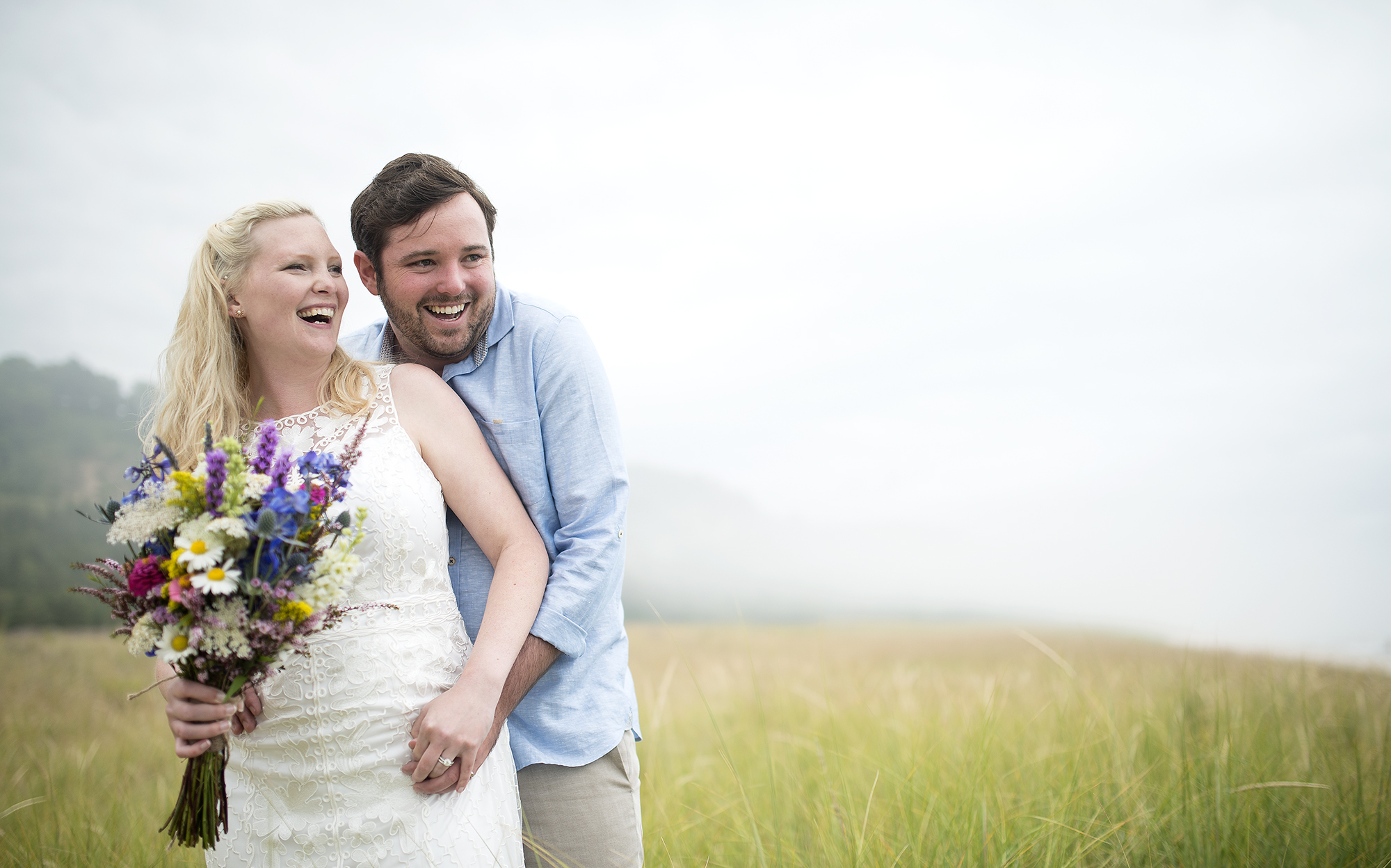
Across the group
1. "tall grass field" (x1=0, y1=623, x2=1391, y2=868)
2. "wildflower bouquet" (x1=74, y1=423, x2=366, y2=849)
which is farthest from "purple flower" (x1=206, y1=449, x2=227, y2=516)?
"tall grass field" (x1=0, y1=623, x2=1391, y2=868)

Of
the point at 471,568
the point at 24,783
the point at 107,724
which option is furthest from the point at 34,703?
the point at 471,568

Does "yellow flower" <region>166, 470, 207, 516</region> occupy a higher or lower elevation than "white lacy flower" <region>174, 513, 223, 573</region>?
higher

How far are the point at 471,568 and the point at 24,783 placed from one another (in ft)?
16.2

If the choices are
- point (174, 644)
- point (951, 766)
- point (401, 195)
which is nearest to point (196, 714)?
point (174, 644)

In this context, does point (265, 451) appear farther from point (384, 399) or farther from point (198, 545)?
point (384, 399)

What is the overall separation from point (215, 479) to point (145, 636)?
424mm

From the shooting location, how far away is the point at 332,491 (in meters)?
1.91

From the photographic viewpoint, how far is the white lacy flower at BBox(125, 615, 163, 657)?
1763 mm

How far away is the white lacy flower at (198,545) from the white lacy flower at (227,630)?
0.11m

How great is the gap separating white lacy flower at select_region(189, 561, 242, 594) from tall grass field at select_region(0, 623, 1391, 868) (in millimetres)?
1761

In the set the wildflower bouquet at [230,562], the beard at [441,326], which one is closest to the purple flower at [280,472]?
the wildflower bouquet at [230,562]

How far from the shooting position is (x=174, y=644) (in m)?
1.77

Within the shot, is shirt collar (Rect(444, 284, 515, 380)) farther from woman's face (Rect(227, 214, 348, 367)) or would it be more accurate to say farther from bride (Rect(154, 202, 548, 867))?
woman's face (Rect(227, 214, 348, 367))

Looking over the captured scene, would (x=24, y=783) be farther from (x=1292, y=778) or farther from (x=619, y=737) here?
(x=1292, y=778)
